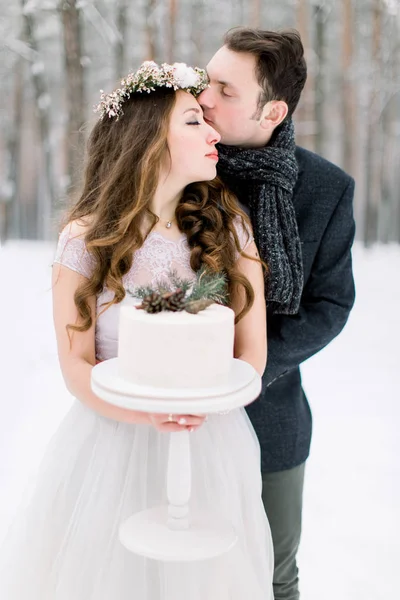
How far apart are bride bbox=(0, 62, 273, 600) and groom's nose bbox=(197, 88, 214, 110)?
4.0 inches

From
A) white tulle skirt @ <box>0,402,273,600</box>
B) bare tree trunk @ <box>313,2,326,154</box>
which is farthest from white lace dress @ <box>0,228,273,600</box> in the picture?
bare tree trunk @ <box>313,2,326,154</box>

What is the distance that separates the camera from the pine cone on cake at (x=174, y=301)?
1250 mm

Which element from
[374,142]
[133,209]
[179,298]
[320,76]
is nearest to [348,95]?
[320,76]

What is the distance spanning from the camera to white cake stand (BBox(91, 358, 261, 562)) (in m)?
1.17

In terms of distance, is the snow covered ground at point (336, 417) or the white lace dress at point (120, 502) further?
the snow covered ground at point (336, 417)

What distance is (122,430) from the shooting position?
62.8 inches

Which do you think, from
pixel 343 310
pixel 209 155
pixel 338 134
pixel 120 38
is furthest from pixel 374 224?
pixel 209 155

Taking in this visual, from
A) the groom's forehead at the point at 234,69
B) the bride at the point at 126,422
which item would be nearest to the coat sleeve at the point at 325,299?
the bride at the point at 126,422

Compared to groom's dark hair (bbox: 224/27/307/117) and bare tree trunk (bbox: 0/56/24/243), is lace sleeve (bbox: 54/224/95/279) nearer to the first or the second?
groom's dark hair (bbox: 224/27/307/117)

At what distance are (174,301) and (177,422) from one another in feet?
0.71

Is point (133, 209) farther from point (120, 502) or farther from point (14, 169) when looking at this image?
point (14, 169)

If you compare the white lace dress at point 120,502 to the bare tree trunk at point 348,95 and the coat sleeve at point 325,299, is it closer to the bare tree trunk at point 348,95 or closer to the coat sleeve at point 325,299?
the coat sleeve at point 325,299

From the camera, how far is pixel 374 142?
5395mm

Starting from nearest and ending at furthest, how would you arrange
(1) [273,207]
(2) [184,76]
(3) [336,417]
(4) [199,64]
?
(2) [184,76]
(1) [273,207]
(3) [336,417]
(4) [199,64]
